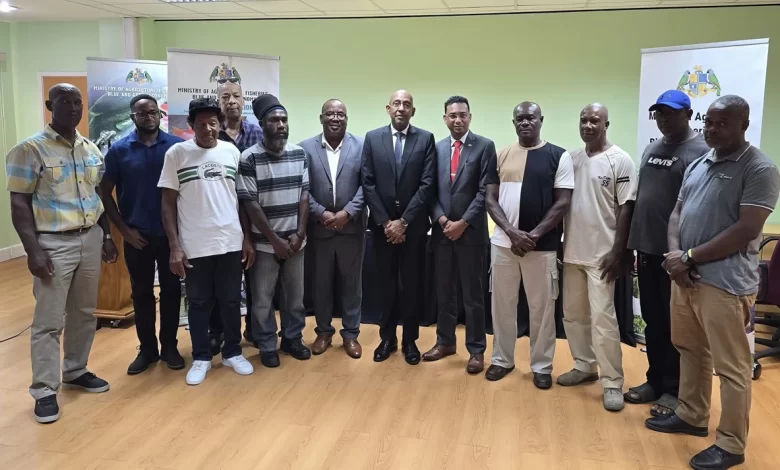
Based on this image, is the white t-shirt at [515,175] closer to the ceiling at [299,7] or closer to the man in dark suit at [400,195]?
the man in dark suit at [400,195]

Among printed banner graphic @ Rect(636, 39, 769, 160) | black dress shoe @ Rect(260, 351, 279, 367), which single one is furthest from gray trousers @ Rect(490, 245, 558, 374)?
printed banner graphic @ Rect(636, 39, 769, 160)

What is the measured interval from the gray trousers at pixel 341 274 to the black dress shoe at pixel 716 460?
2.22 metres

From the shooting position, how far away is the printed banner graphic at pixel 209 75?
4.83 meters

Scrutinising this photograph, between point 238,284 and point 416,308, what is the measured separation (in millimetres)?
1171

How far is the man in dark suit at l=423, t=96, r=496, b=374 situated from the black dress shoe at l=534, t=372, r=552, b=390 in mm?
375

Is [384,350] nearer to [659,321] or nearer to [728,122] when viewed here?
[659,321]

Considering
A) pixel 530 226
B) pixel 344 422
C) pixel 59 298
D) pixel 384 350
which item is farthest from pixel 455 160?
pixel 59 298

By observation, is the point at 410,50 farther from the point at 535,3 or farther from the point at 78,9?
the point at 78,9

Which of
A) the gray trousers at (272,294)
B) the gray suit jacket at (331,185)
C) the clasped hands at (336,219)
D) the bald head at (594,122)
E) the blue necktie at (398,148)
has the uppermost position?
the bald head at (594,122)

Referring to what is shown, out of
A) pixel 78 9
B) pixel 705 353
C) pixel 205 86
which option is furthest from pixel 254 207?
pixel 78 9

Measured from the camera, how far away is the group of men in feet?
8.49

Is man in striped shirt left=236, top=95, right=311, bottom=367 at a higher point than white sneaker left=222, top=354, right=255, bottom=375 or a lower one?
higher

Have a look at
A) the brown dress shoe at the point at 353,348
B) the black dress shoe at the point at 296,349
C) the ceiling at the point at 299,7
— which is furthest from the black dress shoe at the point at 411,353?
the ceiling at the point at 299,7

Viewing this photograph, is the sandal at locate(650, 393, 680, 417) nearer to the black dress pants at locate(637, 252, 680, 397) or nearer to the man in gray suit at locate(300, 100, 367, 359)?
the black dress pants at locate(637, 252, 680, 397)
